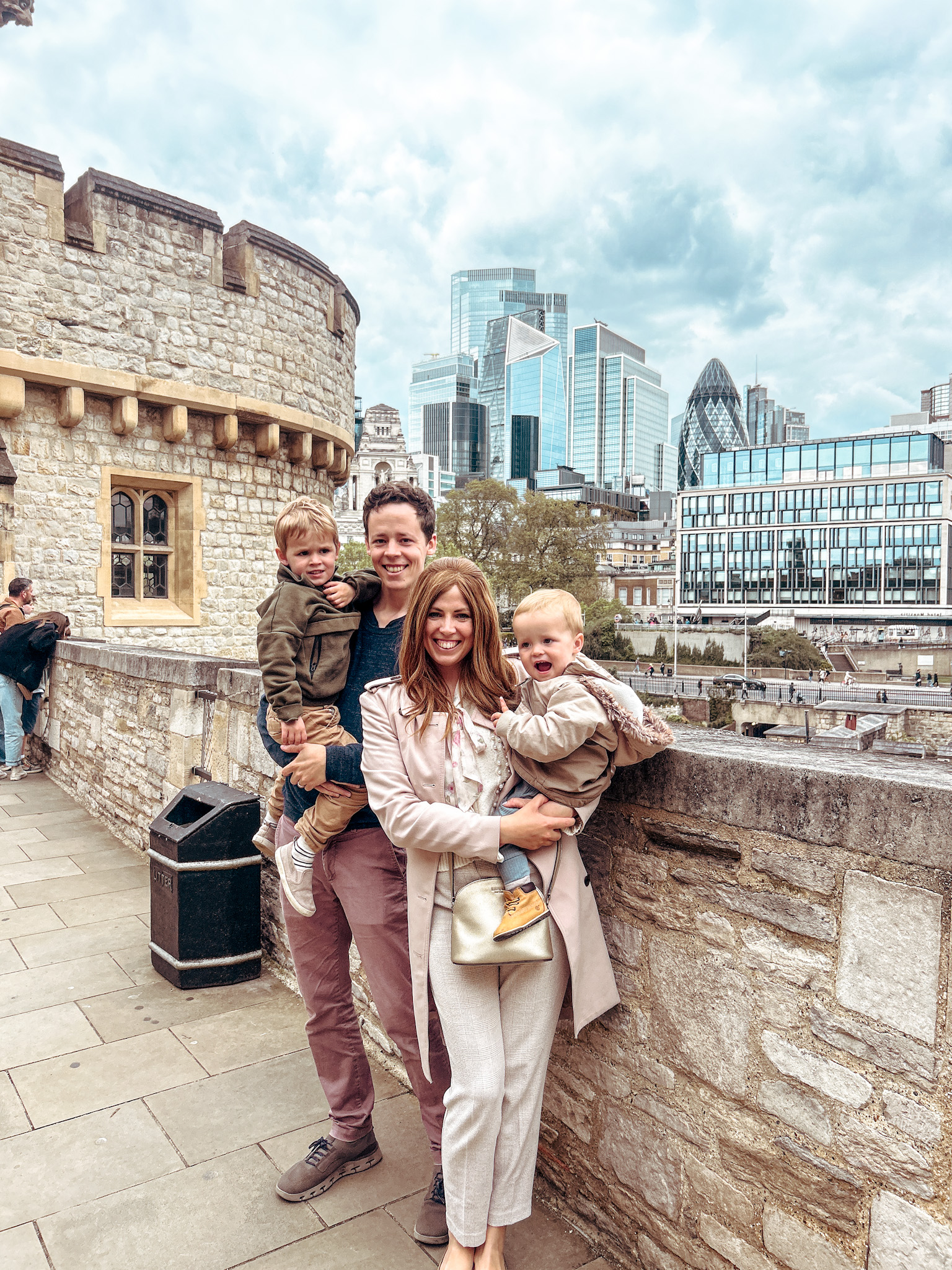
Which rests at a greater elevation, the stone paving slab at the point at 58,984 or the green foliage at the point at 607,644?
the stone paving slab at the point at 58,984

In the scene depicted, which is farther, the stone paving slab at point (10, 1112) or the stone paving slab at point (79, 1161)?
the stone paving slab at point (10, 1112)

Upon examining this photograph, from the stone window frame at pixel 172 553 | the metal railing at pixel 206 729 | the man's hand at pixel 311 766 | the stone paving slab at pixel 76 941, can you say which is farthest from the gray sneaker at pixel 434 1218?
the stone window frame at pixel 172 553

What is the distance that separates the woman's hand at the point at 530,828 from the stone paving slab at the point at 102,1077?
1.87m

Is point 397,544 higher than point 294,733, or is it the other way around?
point 397,544

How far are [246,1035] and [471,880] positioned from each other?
1888mm

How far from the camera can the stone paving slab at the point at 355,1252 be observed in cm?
209

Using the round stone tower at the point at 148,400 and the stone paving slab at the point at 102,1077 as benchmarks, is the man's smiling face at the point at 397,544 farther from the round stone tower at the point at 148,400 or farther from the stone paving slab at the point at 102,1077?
the round stone tower at the point at 148,400

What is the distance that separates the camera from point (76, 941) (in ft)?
13.7

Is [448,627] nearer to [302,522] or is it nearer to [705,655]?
[302,522]

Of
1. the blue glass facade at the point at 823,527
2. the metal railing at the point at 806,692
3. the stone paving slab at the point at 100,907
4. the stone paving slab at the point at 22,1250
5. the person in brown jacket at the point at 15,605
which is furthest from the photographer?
the blue glass facade at the point at 823,527

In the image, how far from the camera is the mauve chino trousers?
2.20 meters

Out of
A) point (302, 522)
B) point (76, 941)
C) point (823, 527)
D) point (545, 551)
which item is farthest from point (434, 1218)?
point (823, 527)

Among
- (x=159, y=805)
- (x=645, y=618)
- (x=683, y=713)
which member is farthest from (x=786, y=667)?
(x=159, y=805)

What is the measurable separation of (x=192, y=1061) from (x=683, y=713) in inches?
1625
